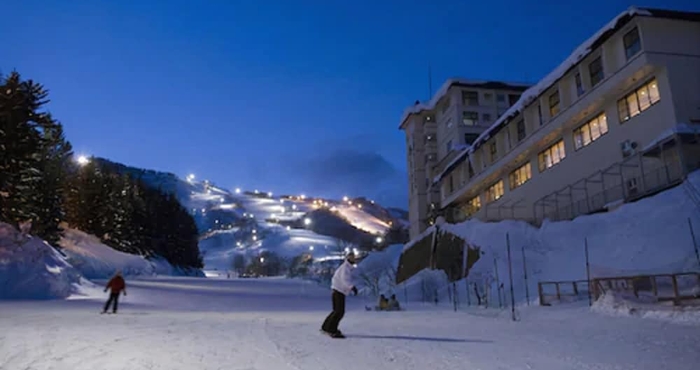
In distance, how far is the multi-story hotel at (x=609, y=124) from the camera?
23.6 meters

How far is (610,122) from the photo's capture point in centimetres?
2784

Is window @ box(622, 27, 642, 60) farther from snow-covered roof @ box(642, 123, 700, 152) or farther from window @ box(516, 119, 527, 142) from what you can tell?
window @ box(516, 119, 527, 142)

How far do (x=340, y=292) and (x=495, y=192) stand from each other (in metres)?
35.5

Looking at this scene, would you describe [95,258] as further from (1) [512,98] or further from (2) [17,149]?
(1) [512,98]

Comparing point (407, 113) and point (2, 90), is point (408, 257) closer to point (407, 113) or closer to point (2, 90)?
point (407, 113)


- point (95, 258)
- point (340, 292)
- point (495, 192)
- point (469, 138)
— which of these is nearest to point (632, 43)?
point (495, 192)

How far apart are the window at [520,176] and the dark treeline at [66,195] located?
3205cm

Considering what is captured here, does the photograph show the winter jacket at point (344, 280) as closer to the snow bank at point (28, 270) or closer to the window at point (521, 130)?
the snow bank at point (28, 270)

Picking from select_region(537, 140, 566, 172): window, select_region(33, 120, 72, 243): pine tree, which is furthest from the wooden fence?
select_region(33, 120, 72, 243): pine tree

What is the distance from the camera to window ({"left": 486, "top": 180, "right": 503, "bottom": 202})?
4175 cm

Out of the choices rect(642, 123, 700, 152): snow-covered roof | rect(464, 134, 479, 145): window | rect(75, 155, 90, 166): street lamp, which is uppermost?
rect(464, 134, 479, 145): window

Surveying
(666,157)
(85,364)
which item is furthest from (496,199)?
(85,364)

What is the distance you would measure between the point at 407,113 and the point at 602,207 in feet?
136

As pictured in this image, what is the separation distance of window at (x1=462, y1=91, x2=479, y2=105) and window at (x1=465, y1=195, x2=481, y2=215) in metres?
14.0
